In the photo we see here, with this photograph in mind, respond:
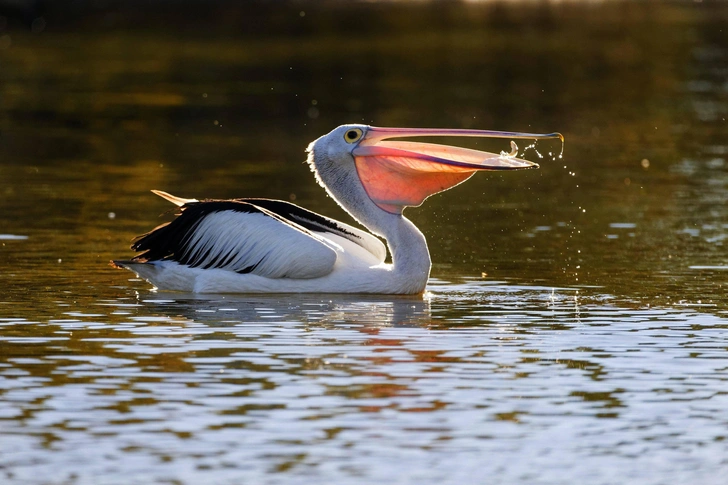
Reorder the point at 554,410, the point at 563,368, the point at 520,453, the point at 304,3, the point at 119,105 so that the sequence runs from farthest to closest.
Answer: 1. the point at 304,3
2. the point at 119,105
3. the point at 563,368
4. the point at 554,410
5. the point at 520,453

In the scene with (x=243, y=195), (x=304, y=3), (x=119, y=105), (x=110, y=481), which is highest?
(x=304, y=3)

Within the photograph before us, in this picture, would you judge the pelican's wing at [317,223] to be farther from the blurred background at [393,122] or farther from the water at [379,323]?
the blurred background at [393,122]

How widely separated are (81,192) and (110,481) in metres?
8.78

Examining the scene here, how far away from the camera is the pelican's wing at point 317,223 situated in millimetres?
9086

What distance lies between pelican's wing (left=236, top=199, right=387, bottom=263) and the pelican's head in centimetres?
17

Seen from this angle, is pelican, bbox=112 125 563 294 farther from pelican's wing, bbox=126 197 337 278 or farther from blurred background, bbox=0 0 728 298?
blurred background, bbox=0 0 728 298

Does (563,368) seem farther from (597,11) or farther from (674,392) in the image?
(597,11)

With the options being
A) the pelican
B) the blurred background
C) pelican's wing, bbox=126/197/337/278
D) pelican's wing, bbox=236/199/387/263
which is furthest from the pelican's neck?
the blurred background

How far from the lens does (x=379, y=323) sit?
313 inches

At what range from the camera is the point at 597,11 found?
6100 cm

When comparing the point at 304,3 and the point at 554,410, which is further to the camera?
the point at 304,3

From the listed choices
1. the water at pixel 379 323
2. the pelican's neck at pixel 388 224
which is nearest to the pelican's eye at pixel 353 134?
the pelican's neck at pixel 388 224

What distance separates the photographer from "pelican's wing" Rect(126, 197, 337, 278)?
28.1 feet

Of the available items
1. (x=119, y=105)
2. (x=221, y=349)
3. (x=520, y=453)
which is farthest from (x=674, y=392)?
(x=119, y=105)
